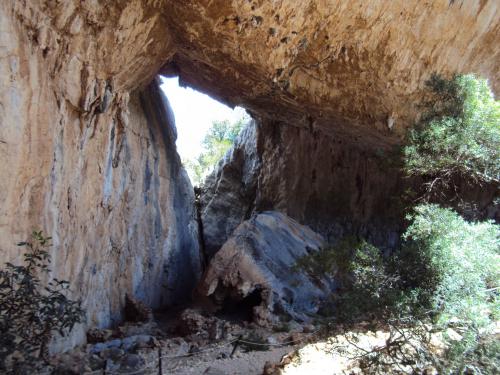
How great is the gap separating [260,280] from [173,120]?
6.87 metres

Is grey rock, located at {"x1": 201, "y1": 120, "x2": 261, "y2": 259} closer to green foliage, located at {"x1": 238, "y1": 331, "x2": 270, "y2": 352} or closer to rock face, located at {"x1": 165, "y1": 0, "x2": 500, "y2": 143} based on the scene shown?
rock face, located at {"x1": 165, "y1": 0, "x2": 500, "y2": 143}

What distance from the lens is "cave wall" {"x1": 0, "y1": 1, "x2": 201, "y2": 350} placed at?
17.7 feet

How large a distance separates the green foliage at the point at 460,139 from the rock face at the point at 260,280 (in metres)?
4.01

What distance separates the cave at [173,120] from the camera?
603 centimetres

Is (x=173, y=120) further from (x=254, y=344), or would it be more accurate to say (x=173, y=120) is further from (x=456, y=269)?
(x=456, y=269)

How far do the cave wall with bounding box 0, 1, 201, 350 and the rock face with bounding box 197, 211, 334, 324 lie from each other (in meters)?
1.94

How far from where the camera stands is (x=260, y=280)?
11352 mm

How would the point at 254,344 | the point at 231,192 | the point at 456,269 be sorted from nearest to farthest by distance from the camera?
the point at 456,269 → the point at 254,344 → the point at 231,192

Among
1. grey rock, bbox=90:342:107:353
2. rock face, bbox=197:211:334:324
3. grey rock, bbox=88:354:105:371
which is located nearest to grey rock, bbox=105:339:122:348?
grey rock, bbox=90:342:107:353

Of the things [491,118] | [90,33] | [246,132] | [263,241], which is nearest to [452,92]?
[491,118]

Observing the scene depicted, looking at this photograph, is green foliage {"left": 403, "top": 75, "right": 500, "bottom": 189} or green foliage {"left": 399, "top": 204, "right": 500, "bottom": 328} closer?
green foliage {"left": 399, "top": 204, "right": 500, "bottom": 328}

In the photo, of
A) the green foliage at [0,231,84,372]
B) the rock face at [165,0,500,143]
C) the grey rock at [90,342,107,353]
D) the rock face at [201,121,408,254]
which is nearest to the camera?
the green foliage at [0,231,84,372]

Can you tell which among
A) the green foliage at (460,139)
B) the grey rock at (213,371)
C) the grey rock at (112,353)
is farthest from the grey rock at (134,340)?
the green foliage at (460,139)

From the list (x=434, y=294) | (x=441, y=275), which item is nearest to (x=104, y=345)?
(x=434, y=294)
